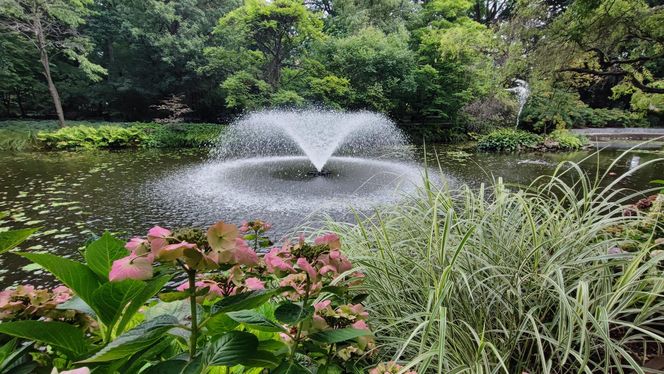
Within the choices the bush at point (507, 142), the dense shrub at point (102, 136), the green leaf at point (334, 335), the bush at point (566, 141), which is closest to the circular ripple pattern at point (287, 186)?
the green leaf at point (334, 335)

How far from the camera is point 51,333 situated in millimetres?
505

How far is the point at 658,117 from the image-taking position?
17.5 metres

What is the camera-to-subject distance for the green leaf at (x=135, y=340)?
43 cm

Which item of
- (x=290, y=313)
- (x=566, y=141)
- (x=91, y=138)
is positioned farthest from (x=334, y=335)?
(x=566, y=141)

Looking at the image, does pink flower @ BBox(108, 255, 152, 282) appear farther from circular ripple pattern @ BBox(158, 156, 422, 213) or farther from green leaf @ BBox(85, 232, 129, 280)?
circular ripple pattern @ BBox(158, 156, 422, 213)

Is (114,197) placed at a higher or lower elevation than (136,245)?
lower

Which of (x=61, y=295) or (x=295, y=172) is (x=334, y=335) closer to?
(x=61, y=295)

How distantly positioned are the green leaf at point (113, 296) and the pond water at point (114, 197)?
1222 millimetres

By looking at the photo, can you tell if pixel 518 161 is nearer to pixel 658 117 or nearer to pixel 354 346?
pixel 354 346

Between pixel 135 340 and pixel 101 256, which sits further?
pixel 101 256

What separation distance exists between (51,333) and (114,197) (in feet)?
17.3

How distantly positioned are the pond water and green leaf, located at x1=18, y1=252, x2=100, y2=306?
1.21 m

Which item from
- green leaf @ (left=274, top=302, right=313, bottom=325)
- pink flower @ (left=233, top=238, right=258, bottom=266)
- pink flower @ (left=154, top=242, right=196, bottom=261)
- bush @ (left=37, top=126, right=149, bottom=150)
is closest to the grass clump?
green leaf @ (left=274, top=302, right=313, bottom=325)

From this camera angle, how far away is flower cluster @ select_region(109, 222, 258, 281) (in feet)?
1.49
